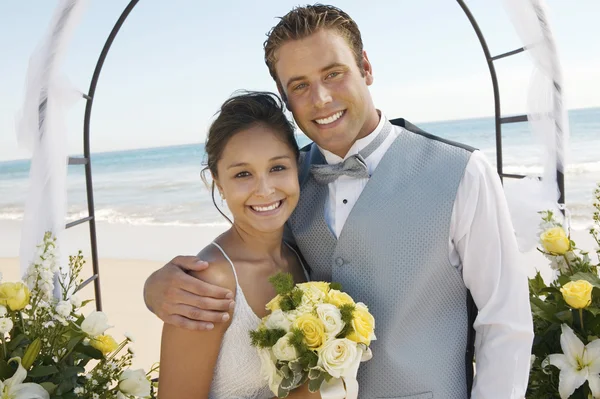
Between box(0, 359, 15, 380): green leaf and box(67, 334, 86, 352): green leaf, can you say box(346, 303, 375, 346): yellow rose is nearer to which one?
box(67, 334, 86, 352): green leaf

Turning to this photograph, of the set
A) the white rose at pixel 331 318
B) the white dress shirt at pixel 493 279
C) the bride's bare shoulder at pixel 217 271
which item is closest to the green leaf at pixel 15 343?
the bride's bare shoulder at pixel 217 271

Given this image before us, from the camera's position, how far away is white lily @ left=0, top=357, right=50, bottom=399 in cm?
176

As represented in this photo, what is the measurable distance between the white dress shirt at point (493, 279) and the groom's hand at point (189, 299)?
0.79 meters

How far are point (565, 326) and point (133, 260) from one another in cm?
899

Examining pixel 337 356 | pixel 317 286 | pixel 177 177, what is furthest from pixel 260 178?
pixel 177 177

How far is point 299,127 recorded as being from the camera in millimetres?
2336

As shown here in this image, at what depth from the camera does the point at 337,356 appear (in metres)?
1.72

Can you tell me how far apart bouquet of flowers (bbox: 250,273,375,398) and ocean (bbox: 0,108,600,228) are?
31.1ft

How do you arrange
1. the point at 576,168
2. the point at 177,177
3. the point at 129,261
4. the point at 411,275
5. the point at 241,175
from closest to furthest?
the point at 411,275 < the point at 241,175 < the point at 129,261 < the point at 576,168 < the point at 177,177

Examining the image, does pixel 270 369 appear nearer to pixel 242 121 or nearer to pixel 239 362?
pixel 239 362

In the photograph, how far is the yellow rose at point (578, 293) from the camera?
95.4 inches

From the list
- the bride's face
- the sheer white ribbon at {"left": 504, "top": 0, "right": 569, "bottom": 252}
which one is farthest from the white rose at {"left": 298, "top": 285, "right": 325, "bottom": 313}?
the sheer white ribbon at {"left": 504, "top": 0, "right": 569, "bottom": 252}

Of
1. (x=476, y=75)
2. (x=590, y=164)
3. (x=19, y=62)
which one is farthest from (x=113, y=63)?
(x=590, y=164)

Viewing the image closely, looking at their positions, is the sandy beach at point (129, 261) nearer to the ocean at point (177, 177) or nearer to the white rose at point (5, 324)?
the ocean at point (177, 177)
